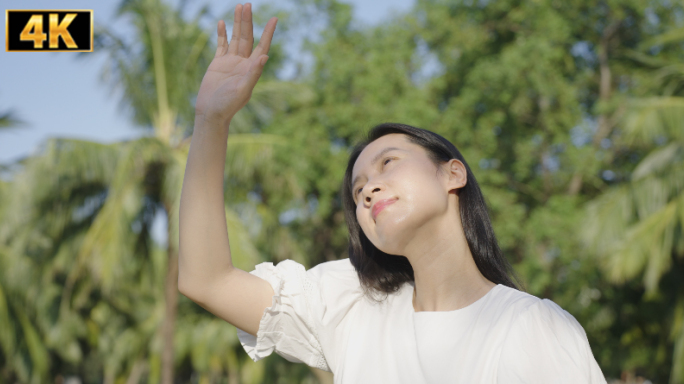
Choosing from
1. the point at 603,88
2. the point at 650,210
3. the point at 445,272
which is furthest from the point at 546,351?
the point at 603,88

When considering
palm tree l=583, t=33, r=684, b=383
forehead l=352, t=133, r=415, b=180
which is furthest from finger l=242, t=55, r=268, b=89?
palm tree l=583, t=33, r=684, b=383

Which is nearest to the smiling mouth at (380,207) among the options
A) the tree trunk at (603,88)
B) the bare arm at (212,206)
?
the bare arm at (212,206)

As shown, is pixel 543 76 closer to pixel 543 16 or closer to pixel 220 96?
pixel 543 16

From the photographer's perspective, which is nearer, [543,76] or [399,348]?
[399,348]

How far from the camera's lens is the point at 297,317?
156 centimetres

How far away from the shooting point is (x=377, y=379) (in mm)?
1455

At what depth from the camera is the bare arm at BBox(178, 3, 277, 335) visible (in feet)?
4.76

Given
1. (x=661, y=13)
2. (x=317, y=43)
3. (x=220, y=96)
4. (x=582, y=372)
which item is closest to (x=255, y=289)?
(x=220, y=96)

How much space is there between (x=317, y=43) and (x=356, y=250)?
11.4 meters

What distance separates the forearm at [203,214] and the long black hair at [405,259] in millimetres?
407

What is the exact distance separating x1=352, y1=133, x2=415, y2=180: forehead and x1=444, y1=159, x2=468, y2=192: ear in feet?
0.36

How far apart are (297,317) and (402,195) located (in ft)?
1.30

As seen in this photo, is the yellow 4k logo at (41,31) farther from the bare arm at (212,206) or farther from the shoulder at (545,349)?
the shoulder at (545,349)

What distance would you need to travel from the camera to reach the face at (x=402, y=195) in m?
1.47
